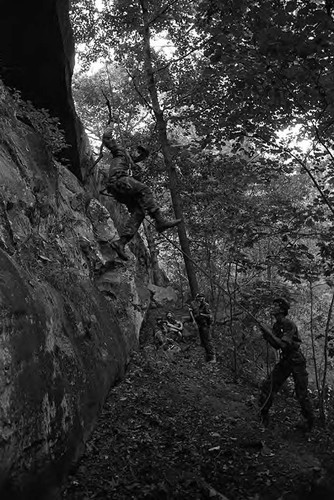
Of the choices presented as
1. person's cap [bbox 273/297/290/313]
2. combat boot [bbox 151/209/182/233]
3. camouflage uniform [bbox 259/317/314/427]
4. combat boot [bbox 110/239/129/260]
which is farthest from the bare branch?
camouflage uniform [bbox 259/317/314/427]

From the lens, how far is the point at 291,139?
25.3 ft

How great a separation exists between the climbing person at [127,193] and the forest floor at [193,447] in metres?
2.87

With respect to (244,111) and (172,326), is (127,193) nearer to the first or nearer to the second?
(244,111)

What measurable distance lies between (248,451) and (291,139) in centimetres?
564

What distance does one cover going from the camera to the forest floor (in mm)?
4566

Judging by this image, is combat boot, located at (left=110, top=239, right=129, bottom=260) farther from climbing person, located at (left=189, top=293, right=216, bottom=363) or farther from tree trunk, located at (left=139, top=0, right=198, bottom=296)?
climbing person, located at (left=189, top=293, right=216, bottom=363)

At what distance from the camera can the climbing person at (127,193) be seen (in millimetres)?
7410

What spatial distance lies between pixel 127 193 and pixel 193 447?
14.7ft

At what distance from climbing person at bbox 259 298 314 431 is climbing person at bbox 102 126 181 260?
296 centimetres

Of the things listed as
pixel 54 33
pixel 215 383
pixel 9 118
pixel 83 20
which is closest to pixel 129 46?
pixel 83 20

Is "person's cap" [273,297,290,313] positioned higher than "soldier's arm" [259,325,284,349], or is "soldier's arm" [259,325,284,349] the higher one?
"person's cap" [273,297,290,313]

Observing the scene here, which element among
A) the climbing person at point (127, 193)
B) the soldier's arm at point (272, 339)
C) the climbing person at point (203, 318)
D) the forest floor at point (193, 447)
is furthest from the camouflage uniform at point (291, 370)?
the climbing person at point (127, 193)

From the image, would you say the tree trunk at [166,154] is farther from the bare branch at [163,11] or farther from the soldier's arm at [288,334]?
the soldier's arm at [288,334]

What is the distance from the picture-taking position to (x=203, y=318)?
10.5 meters
